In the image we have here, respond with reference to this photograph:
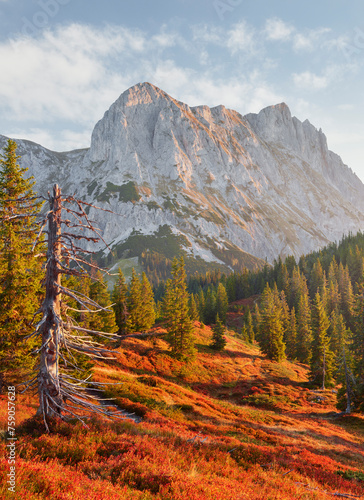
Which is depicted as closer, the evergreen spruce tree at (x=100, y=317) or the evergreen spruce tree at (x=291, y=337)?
the evergreen spruce tree at (x=100, y=317)

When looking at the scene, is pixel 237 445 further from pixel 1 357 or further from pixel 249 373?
pixel 249 373

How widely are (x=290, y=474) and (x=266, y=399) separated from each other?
27.4 metres

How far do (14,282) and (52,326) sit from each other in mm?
11350

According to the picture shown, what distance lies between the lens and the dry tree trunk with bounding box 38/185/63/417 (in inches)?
301

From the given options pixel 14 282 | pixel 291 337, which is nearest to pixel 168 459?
pixel 14 282

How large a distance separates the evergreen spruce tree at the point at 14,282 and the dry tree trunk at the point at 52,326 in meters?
9.04

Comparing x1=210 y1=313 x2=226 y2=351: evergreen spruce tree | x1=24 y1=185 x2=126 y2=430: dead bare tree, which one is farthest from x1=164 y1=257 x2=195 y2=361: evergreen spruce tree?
x1=24 y1=185 x2=126 y2=430: dead bare tree

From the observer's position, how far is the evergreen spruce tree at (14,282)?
16.2 meters

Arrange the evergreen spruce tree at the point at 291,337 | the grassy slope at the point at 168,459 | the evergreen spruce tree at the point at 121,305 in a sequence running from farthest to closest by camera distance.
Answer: the evergreen spruce tree at the point at 291,337 < the evergreen spruce tree at the point at 121,305 < the grassy slope at the point at 168,459

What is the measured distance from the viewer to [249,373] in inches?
1843

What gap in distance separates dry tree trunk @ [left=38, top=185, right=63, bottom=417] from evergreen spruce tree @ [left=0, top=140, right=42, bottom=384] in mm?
9038

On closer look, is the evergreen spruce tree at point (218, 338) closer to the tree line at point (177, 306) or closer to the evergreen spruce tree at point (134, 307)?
the tree line at point (177, 306)

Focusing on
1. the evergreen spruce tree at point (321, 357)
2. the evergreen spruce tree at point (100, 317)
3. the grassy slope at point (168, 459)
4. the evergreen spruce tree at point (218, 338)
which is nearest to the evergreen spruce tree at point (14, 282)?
the grassy slope at point (168, 459)

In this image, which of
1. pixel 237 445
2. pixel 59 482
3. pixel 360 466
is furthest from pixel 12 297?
pixel 360 466
